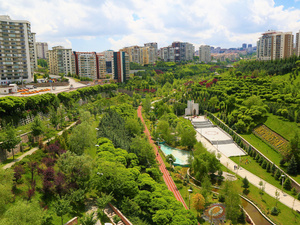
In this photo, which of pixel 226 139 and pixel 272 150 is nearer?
pixel 272 150

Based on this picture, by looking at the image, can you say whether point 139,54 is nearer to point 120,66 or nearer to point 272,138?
point 120,66

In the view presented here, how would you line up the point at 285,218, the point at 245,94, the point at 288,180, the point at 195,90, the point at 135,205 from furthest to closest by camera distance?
the point at 195,90 < the point at 245,94 < the point at 288,180 < the point at 285,218 < the point at 135,205

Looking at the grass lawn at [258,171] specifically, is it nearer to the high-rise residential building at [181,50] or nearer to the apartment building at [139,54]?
the apartment building at [139,54]

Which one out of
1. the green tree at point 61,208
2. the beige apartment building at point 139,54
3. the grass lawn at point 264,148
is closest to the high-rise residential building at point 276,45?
the beige apartment building at point 139,54

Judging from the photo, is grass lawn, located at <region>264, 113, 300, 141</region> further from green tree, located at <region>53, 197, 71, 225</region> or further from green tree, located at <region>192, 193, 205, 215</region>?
green tree, located at <region>53, 197, 71, 225</region>

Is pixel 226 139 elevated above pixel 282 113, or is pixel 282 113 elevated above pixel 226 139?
pixel 282 113

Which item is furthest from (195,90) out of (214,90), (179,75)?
(179,75)

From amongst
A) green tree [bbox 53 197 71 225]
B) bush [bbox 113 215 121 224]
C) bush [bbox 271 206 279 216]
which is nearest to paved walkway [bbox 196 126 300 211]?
bush [bbox 271 206 279 216]

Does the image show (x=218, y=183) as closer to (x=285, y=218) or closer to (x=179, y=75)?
(x=285, y=218)
